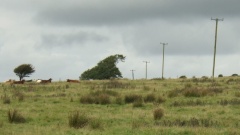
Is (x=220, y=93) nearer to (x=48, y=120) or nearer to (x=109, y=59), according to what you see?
(x=48, y=120)

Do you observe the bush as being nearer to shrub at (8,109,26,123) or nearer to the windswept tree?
shrub at (8,109,26,123)

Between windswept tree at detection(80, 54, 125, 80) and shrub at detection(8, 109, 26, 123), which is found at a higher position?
windswept tree at detection(80, 54, 125, 80)

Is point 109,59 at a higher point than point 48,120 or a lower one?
higher

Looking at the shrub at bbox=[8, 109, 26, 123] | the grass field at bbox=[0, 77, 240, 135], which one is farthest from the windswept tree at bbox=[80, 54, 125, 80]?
the shrub at bbox=[8, 109, 26, 123]

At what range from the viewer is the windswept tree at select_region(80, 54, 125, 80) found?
10956cm

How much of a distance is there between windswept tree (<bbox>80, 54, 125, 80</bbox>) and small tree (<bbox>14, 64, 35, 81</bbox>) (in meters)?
23.1

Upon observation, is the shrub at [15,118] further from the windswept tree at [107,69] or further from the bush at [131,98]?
the windswept tree at [107,69]

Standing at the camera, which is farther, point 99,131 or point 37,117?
point 37,117

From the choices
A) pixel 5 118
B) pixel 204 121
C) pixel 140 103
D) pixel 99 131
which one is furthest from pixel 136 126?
pixel 140 103

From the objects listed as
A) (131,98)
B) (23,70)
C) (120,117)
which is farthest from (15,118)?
(23,70)

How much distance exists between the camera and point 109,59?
367ft

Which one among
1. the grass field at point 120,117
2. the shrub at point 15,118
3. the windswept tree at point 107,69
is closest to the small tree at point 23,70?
the windswept tree at point 107,69

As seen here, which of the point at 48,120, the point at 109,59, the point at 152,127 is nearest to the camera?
the point at 152,127

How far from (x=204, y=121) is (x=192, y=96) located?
1333cm
